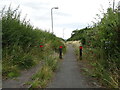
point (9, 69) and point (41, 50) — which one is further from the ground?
point (41, 50)

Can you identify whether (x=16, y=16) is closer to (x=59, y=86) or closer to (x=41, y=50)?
(x=41, y=50)

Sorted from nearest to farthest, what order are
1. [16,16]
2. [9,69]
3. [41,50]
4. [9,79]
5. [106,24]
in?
[9,79]
[9,69]
[106,24]
[16,16]
[41,50]

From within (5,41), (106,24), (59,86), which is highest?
(106,24)

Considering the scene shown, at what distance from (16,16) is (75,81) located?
4.83 metres

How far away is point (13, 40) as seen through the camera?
23.7ft

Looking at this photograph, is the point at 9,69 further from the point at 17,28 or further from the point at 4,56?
the point at 17,28

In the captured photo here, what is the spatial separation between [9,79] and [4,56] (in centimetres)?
128

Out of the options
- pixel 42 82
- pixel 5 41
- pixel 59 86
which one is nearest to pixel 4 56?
pixel 5 41

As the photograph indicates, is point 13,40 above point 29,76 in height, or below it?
above

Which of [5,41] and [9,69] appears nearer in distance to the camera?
[9,69]

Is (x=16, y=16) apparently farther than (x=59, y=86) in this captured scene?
Yes

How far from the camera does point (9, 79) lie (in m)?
5.52

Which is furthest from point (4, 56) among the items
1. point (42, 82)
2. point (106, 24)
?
point (106, 24)

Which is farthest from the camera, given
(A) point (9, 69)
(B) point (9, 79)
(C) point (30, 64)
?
(C) point (30, 64)
